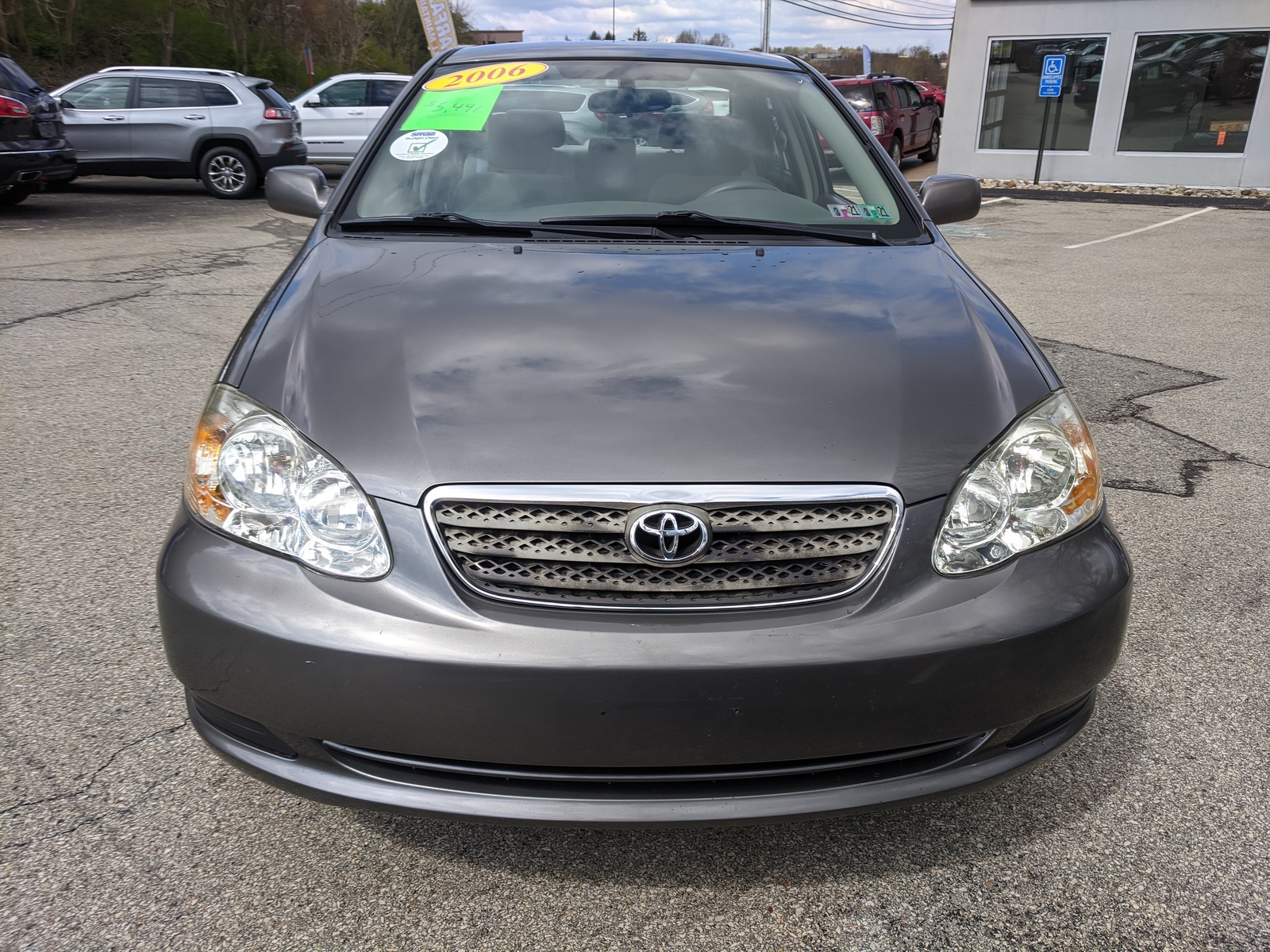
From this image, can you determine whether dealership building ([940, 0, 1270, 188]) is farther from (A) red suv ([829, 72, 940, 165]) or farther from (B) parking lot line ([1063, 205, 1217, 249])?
(B) parking lot line ([1063, 205, 1217, 249])

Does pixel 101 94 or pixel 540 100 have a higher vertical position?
pixel 540 100

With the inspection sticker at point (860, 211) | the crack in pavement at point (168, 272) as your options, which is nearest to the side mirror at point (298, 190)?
the inspection sticker at point (860, 211)

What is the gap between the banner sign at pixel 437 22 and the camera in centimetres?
2144

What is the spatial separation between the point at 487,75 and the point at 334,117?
42.3ft

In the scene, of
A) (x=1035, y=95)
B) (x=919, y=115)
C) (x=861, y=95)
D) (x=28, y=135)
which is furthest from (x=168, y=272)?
(x=919, y=115)

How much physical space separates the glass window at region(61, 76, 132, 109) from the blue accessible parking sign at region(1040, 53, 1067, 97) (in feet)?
45.1

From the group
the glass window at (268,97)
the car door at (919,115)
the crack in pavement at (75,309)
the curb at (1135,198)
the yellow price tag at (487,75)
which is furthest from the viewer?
the car door at (919,115)

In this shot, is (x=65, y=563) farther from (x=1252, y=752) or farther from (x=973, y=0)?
(x=973, y=0)

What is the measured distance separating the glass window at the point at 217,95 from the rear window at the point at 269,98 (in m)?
0.35

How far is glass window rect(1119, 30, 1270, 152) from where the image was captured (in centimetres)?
1605

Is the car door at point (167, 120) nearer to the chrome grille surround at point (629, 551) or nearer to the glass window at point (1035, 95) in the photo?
the glass window at point (1035, 95)

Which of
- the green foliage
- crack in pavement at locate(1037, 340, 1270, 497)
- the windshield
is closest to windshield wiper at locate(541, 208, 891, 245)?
the windshield

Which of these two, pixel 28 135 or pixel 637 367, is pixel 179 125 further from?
pixel 637 367

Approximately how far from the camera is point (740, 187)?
2.95 metres
